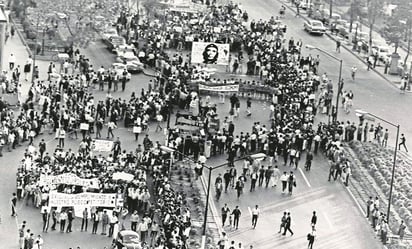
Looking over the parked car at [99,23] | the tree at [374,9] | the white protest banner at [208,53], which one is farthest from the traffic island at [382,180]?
the tree at [374,9]

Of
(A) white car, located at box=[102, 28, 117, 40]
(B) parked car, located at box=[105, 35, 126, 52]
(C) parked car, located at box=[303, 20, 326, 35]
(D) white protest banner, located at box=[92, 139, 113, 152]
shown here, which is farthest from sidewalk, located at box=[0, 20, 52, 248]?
(C) parked car, located at box=[303, 20, 326, 35]

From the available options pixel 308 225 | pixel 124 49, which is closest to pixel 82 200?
pixel 308 225

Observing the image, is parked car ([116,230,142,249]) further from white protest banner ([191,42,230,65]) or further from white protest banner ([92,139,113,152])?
white protest banner ([191,42,230,65])

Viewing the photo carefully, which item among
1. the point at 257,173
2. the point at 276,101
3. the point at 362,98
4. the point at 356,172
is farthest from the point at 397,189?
the point at 362,98

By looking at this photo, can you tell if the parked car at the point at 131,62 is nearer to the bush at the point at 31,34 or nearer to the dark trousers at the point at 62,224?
the bush at the point at 31,34

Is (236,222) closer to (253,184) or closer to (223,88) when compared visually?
(253,184)

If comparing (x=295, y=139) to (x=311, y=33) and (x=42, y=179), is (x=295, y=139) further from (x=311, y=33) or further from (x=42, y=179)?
(x=311, y=33)
